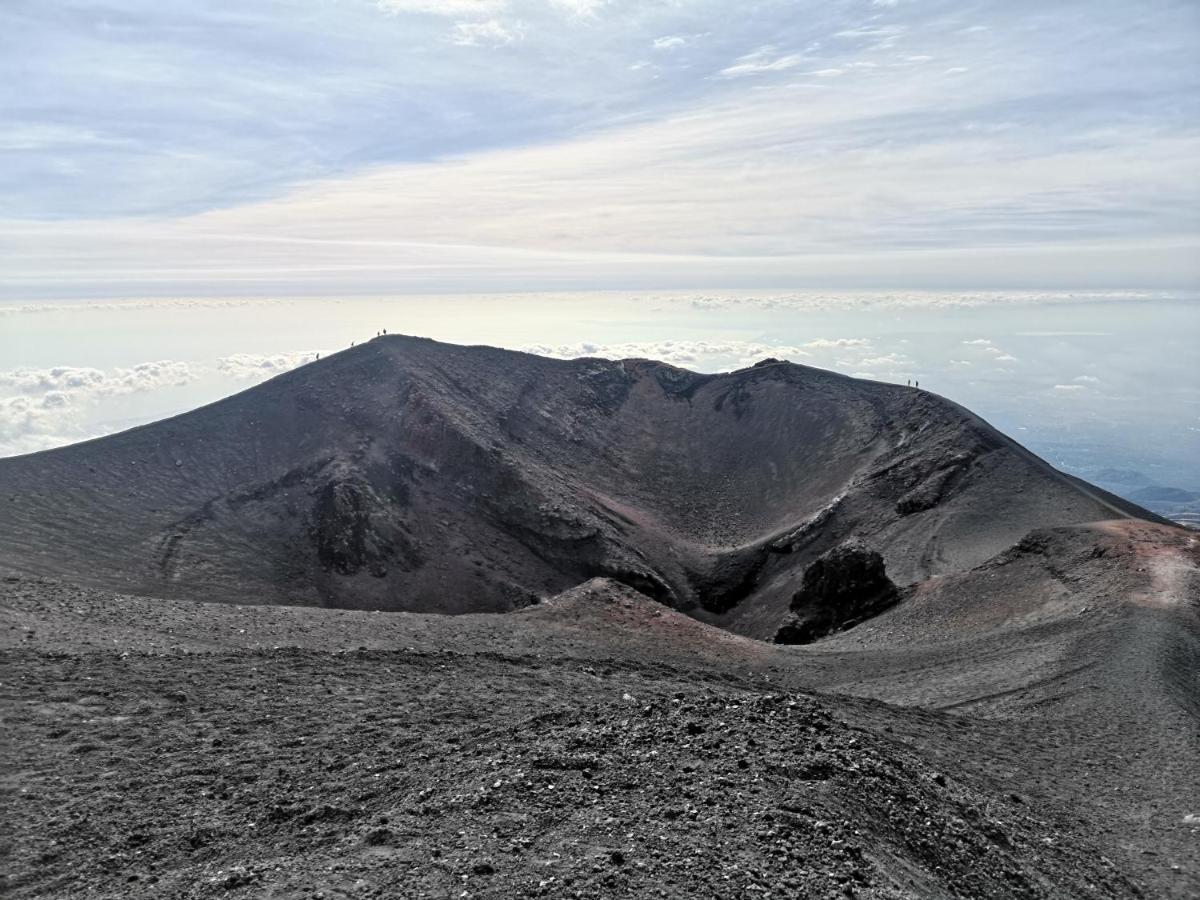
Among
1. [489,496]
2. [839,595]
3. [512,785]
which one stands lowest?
[839,595]

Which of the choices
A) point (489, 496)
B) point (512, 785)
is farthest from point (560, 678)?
point (489, 496)

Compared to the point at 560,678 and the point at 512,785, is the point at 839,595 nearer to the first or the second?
the point at 560,678

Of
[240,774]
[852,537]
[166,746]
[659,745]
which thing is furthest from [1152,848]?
[852,537]

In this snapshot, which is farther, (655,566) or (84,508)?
(655,566)

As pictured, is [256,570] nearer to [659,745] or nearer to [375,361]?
[375,361]

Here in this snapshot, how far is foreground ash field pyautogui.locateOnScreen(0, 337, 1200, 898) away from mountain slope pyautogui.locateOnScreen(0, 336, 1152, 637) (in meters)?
0.31

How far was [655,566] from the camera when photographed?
55.2 m

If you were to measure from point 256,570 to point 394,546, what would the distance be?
8.21 metres

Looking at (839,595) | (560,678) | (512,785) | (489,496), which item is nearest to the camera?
(512,785)

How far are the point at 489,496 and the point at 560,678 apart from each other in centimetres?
3663

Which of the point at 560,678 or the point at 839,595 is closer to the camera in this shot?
the point at 560,678

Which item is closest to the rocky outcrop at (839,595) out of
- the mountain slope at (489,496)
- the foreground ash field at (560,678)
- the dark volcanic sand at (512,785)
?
the foreground ash field at (560,678)

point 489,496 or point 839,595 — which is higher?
point 489,496

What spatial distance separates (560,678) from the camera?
2108cm
